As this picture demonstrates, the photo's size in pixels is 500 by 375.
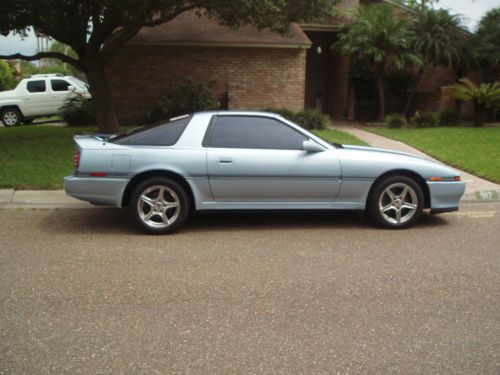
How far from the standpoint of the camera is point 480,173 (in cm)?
966

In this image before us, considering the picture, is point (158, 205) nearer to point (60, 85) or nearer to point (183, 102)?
point (183, 102)

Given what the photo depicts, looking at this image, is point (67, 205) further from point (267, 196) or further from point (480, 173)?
point (480, 173)

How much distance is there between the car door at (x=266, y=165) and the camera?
627 centimetres

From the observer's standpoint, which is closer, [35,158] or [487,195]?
[487,195]

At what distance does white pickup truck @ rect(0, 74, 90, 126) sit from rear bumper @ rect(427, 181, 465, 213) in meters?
15.5

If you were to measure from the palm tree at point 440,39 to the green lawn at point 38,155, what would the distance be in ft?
15.5

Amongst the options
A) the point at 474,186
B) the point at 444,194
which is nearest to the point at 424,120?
the point at 474,186

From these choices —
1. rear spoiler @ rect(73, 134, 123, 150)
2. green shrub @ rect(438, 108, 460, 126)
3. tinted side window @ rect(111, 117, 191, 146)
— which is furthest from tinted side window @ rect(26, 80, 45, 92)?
tinted side window @ rect(111, 117, 191, 146)

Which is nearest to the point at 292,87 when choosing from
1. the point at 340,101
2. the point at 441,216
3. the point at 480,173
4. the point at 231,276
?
the point at 340,101

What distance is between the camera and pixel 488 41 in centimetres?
1723

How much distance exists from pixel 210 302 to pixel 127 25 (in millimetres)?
10352

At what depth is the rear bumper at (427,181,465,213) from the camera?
6.59 metres

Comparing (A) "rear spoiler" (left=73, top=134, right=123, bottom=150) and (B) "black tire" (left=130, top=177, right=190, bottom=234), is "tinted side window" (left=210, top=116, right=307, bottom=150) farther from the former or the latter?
(A) "rear spoiler" (left=73, top=134, right=123, bottom=150)

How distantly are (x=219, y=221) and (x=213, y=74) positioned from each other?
35.9 feet
